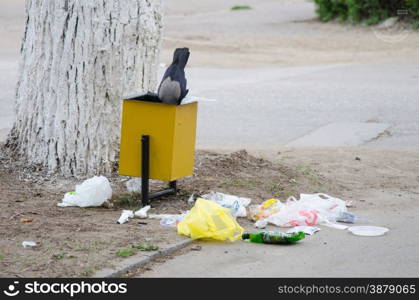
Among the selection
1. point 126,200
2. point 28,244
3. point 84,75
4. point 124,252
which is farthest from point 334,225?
point 84,75

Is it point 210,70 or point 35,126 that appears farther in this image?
point 210,70

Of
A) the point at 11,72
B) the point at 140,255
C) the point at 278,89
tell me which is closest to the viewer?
the point at 140,255

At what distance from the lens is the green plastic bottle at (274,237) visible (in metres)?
7.09

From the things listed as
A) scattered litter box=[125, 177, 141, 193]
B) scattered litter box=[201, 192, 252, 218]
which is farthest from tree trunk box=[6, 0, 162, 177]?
scattered litter box=[201, 192, 252, 218]

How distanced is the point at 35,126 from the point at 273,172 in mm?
2532

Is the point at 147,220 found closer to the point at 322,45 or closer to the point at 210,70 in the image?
the point at 210,70

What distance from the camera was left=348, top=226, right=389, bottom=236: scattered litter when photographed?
7512mm

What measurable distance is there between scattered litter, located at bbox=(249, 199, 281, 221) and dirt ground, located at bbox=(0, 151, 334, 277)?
0.50m

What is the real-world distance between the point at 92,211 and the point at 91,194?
16 centimetres

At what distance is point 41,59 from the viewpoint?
29.1 ft

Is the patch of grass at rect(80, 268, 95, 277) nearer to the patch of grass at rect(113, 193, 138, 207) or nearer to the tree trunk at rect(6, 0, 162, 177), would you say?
the patch of grass at rect(113, 193, 138, 207)

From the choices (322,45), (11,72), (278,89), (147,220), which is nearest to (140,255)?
(147,220)

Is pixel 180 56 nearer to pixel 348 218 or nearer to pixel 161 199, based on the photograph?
pixel 161 199

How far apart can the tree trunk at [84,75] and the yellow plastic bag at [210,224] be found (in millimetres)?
1802
